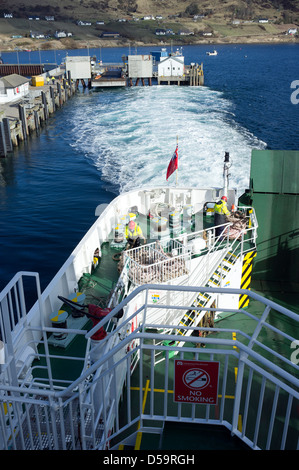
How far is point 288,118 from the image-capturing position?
48.2m

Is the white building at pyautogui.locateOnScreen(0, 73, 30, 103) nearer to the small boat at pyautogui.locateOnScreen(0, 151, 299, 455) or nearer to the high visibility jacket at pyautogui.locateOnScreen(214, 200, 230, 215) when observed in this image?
the small boat at pyautogui.locateOnScreen(0, 151, 299, 455)

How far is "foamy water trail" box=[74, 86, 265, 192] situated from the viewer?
25609 millimetres

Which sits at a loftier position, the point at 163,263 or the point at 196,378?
the point at 196,378

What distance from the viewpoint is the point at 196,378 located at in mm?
5004

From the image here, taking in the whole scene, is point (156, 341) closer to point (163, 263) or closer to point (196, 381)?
point (163, 263)

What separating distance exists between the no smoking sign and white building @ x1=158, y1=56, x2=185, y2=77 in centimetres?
7003

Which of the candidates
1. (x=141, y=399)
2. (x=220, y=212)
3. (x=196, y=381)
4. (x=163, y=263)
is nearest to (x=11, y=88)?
(x=220, y=212)

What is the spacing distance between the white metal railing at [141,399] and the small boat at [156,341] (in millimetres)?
26

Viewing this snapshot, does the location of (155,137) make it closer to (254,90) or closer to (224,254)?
(224,254)

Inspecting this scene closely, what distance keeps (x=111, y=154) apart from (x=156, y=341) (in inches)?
958

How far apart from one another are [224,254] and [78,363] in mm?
5013

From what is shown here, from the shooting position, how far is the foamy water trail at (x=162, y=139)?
25.6 m
